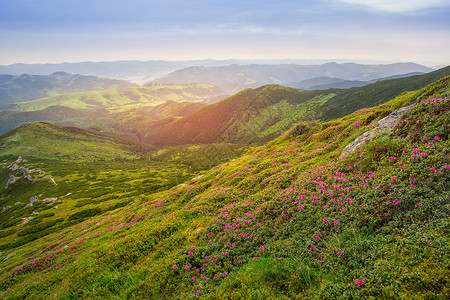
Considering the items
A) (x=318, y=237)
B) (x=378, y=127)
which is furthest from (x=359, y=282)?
(x=378, y=127)

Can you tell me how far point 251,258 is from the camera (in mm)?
8812

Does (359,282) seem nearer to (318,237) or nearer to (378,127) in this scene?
(318,237)

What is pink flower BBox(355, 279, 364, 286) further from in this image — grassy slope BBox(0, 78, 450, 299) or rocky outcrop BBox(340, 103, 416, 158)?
rocky outcrop BBox(340, 103, 416, 158)

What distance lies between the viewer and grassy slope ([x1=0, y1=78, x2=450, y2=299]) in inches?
230

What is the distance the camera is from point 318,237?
8086 mm

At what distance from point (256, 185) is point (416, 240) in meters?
10.4

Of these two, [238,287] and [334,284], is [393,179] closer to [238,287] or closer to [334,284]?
[334,284]

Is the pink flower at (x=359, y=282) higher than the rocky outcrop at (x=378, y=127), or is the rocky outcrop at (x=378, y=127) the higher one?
the rocky outcrop at (x=378, y=127)

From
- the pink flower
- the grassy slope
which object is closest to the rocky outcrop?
the grassy slope

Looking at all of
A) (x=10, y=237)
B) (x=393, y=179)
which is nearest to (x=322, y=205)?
(x=393, y=179)

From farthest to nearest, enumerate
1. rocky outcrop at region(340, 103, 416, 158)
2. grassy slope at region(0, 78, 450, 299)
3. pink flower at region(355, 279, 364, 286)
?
1. rocky outcrop at region(340, 103, 416, 158)
2. grassy slope at region(0, 78, 450, 299)
3. pink flower at region(355, 279, 364, 286)

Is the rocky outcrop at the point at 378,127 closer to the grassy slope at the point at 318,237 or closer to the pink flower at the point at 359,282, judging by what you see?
the grassy slope at the point at 318,237

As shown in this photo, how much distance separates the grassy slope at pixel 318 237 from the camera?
19.1 feet

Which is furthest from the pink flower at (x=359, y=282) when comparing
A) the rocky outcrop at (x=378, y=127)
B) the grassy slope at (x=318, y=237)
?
the rocky outcrop at (x=378, y=127)
